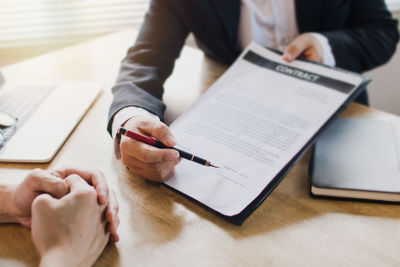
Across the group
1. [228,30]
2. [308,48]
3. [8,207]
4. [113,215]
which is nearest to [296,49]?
[308,48]

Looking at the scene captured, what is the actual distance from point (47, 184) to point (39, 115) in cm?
35

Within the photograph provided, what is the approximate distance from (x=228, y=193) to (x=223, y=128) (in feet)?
0.51

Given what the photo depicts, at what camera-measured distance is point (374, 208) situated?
500 mm

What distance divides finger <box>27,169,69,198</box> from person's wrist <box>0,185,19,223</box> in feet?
0.16

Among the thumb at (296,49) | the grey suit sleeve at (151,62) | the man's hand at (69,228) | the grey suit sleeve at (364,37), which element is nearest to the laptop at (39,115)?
the grey suit sleeve at (151,62)

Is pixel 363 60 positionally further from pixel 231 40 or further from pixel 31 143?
pixel 31 143

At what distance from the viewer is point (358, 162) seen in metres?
0.55

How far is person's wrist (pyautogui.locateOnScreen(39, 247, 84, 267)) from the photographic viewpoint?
384mm

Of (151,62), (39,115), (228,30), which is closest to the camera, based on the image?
(39,115)

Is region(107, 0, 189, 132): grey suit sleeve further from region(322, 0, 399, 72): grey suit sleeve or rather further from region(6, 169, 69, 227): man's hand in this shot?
region(322, 0, 399, 72): grey suit sleeve

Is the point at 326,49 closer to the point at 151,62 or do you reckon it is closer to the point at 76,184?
the point at 151,62

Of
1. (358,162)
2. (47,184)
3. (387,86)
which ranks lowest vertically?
(387,86)

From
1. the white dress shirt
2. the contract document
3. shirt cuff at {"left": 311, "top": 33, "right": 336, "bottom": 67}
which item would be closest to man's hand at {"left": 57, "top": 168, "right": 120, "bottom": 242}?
the contract document

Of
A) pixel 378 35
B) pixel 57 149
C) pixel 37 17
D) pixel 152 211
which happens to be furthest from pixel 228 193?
pixel 37 17
